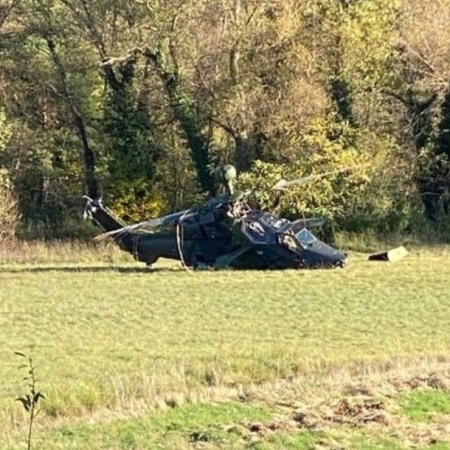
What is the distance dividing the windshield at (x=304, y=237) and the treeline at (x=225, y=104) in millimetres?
12349

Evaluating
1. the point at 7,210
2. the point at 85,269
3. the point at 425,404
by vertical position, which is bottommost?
the point at 425,404

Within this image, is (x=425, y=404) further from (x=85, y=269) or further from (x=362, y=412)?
(x=85, y=269)

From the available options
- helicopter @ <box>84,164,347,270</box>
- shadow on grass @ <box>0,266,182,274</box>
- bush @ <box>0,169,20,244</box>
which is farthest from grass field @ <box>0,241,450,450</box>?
bush @ <box>0,169,20,244</box>

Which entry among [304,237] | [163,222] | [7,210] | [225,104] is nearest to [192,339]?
[304,237]

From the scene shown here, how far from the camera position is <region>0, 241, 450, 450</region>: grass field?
40.8ft

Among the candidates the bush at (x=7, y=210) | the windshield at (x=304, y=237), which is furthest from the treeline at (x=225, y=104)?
the windshield at (x=304, y=237)

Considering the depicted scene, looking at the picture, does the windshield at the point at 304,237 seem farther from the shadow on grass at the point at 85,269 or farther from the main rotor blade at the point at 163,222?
the shadow on grass at the point at 85,269

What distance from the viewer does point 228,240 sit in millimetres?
30609

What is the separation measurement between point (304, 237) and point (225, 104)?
14.5 m

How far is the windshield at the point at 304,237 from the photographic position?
29972 millimetres

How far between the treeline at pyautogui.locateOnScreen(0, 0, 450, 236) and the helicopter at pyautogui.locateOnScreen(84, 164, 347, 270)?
12.0 m

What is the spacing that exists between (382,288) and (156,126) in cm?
2325

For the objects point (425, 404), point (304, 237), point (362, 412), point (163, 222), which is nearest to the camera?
point (362, 412)

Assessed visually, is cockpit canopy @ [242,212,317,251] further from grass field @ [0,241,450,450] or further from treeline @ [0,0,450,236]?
treeline @ [0,0,450,236]
